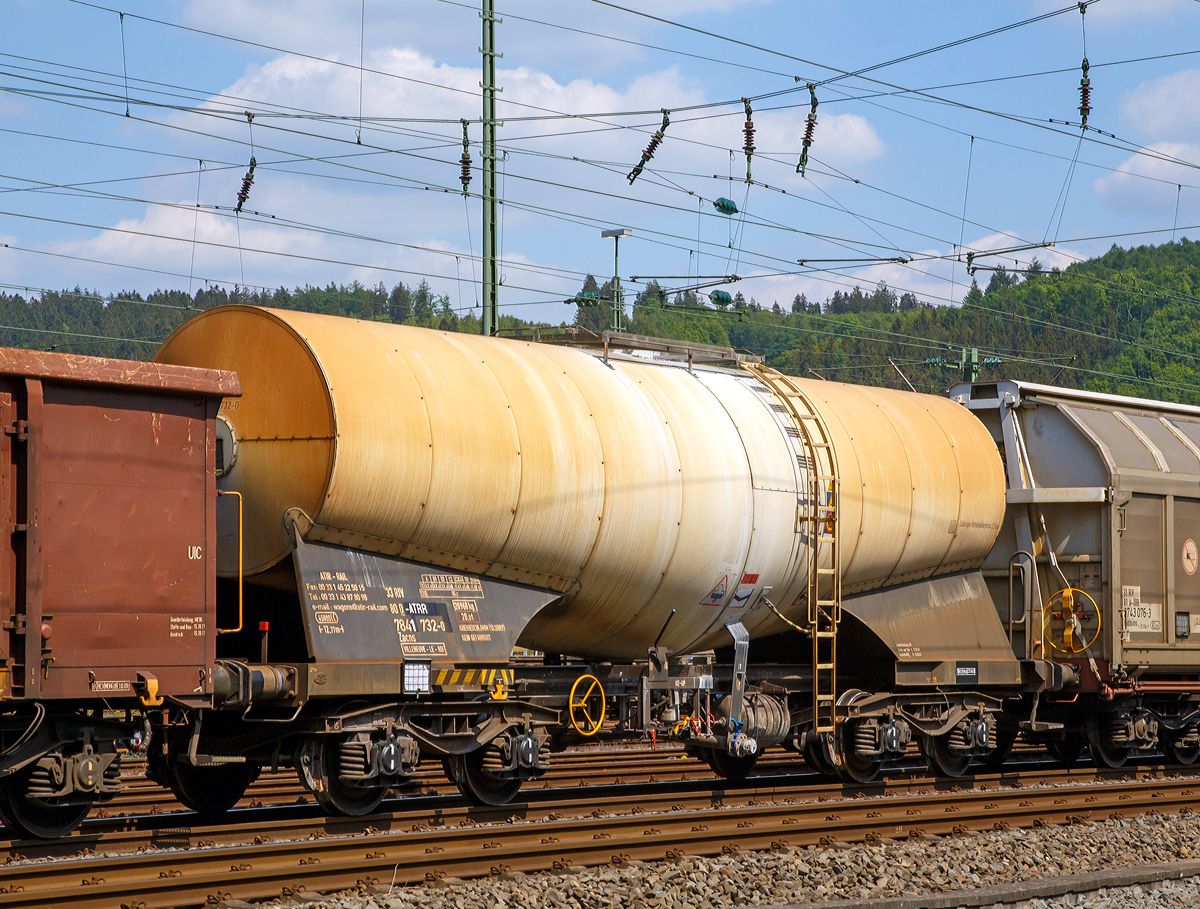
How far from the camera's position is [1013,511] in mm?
16875

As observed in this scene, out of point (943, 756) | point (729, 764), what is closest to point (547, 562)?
point (729, 764)

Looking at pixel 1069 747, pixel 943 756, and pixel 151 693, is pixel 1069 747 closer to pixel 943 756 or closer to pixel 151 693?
pixel 943 756

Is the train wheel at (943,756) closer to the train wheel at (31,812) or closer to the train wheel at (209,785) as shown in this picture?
the train wheel at (209,785)

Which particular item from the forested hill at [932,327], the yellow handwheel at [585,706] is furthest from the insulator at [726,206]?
the forested hill at [932,327]

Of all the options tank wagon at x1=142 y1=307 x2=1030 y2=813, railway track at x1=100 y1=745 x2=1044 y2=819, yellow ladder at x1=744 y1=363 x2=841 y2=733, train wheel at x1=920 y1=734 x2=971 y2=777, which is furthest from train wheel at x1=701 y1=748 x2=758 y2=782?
train wheel at x1=920 y1=734 x2=971 y2=777

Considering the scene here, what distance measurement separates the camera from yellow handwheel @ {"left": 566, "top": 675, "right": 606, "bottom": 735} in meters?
12.3

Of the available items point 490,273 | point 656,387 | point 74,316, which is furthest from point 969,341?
point 656,387

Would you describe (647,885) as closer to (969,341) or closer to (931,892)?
(931,892)

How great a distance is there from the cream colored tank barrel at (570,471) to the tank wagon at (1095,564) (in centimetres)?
182

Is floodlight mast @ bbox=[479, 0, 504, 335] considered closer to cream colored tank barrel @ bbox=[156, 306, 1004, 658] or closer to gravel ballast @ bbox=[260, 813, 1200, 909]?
cream colored tank barrel @ bbox=[156, 306, 1004, 658]

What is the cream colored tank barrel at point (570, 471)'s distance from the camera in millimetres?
10438

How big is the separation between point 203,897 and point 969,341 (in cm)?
11376

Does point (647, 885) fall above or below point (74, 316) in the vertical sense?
below

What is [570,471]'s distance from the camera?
11570 mm
